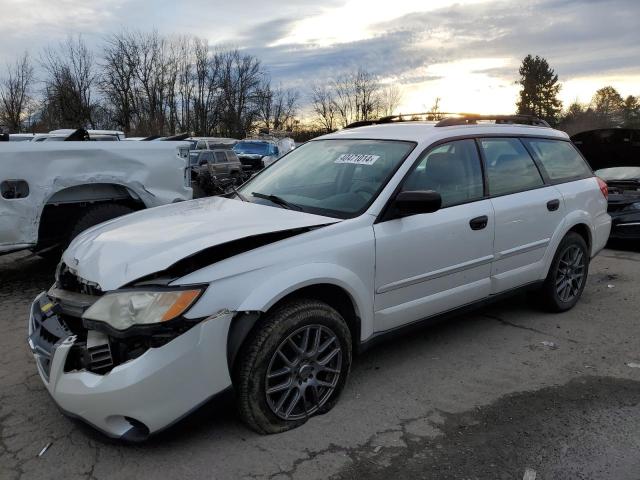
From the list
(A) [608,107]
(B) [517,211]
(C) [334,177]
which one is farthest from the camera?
(A) [608,107]

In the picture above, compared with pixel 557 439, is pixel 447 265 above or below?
above

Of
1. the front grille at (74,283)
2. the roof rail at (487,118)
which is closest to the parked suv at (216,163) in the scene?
the roof rail at (487,118)

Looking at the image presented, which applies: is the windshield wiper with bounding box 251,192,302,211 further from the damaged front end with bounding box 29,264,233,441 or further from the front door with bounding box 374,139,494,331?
the damaged front end with bounding box 29,264,233,441

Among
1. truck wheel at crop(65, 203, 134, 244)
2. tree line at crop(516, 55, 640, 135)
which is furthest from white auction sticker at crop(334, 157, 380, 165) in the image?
tree line at crop(516, 55, 640, 135)

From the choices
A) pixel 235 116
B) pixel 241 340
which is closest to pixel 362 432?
pixel 241 340

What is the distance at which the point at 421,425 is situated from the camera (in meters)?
3.04

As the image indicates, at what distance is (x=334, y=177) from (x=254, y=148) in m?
24.3

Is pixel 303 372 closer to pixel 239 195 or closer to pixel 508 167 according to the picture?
pixel 239 195

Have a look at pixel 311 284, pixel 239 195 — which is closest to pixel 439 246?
pixel 311 284

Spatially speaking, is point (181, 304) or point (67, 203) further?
point (67, 203)

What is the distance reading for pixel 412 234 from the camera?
134 inches

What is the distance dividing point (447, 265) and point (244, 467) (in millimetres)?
1898

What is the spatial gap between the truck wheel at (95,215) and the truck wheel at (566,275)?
452 cm

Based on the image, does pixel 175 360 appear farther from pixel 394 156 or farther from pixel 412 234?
pixel 394 156
